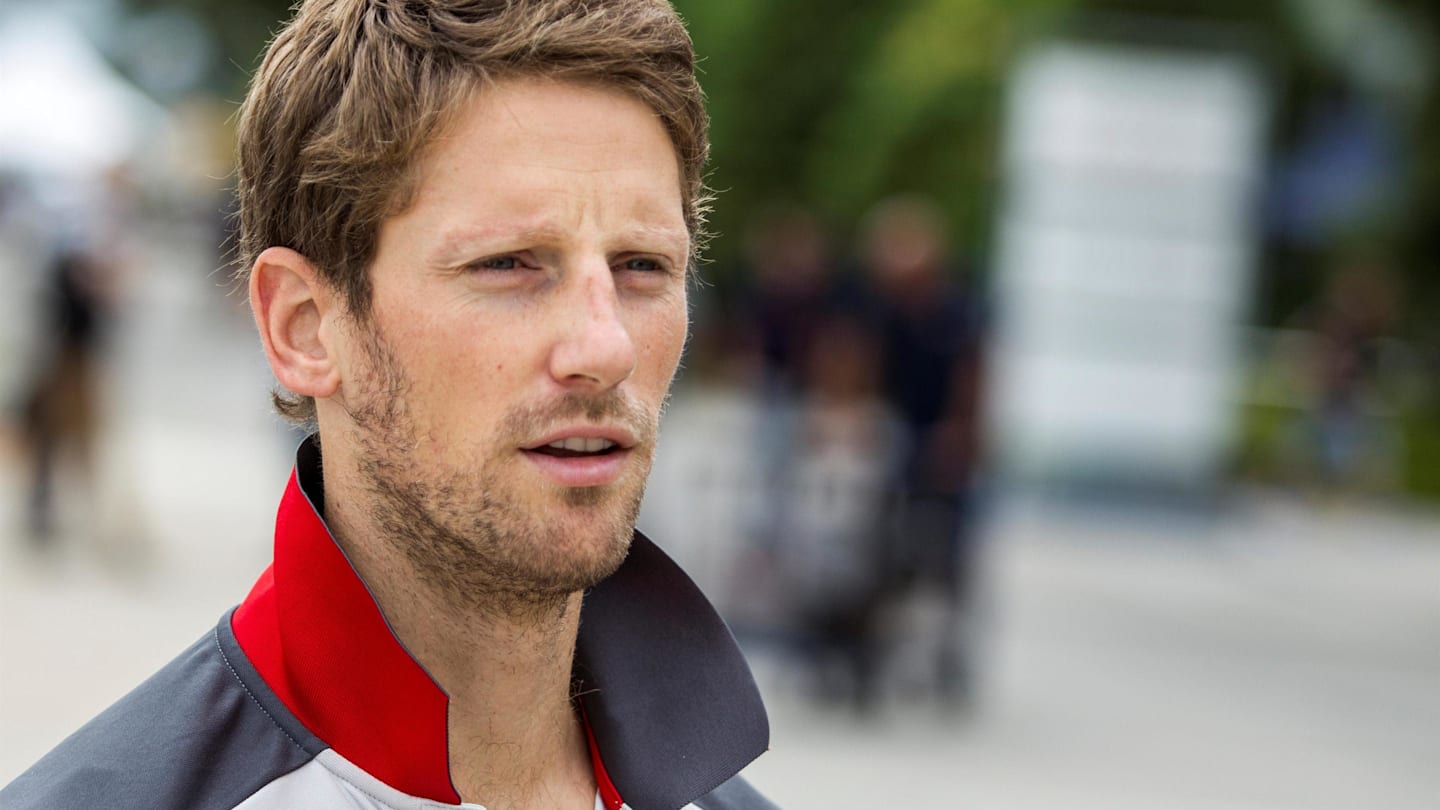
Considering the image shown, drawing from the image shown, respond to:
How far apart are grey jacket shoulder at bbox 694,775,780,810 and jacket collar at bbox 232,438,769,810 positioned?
0.09 m

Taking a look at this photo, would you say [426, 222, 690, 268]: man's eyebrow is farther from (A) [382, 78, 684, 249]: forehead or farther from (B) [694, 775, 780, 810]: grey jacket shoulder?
(B) [694, 775, 780, 810]: grey jacket shoulder

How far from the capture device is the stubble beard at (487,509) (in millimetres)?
1776

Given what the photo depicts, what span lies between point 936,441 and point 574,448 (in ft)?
21.8

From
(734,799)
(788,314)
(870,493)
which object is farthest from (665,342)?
(788,314)

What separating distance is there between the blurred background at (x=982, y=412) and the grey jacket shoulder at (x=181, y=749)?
1380 millimetres

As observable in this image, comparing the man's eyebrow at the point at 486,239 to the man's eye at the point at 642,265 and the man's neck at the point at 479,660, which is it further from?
the man's neck at the point at 479,660

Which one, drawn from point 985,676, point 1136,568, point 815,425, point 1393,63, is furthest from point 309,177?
point 1393,63

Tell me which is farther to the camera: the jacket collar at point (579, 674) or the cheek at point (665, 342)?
the cheek at point (665, 342)

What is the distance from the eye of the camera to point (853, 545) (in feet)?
26.9

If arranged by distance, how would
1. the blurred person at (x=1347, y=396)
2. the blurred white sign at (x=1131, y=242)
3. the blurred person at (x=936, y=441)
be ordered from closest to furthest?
1. the blurred person at (x=936, y=441)
2. the blurred white sign at (x=1131, y=242)
3. the blurred person at (x=1347, y=396)

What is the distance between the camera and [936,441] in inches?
328

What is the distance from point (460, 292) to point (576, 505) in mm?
248

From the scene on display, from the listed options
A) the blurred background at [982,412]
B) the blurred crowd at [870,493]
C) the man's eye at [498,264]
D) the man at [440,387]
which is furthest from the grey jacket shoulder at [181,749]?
the blurred crowd at [870,493]

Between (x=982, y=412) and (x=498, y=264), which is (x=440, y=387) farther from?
(x=982, y=412)
